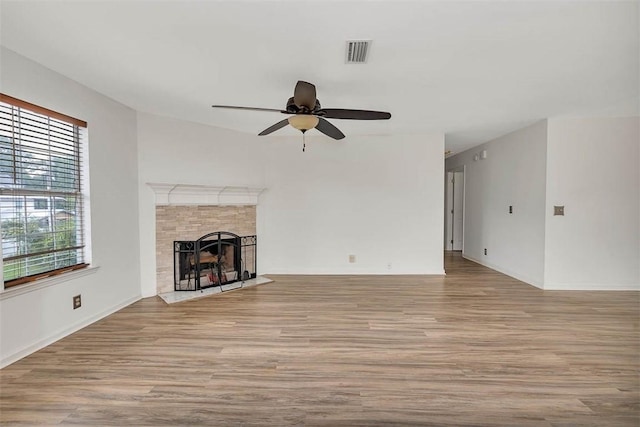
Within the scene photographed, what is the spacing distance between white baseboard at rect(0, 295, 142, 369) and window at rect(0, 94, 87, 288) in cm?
55

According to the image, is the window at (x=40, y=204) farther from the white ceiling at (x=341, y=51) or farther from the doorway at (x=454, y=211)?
the doorway at (x=454, y=211)

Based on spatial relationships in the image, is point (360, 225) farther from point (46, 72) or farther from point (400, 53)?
point (46, 72)

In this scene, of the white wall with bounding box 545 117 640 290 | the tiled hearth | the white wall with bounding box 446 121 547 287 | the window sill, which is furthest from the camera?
the white wall with bounding box 446 121 547 287

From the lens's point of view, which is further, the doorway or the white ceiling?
the doorway

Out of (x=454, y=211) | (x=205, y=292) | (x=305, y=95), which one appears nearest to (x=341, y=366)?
(x=305, y=95)

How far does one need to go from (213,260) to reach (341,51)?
11.2 feet

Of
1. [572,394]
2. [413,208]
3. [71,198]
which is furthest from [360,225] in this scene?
[71,198]

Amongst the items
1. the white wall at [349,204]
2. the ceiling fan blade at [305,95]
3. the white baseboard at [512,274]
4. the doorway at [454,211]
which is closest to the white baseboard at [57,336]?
the white wall at [349,204]

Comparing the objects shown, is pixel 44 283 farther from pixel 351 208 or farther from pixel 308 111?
pixel 351 208

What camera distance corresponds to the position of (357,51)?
2305 millimetres

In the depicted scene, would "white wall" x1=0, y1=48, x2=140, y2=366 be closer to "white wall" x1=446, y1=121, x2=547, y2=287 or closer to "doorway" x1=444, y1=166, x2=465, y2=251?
"white wall" x1=446, y1=121, x2=547, y2=287

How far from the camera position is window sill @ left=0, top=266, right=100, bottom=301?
2322 millimetres

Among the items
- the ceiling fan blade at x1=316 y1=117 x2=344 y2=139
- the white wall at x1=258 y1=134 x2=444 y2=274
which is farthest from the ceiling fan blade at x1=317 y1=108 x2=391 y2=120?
the white wall at x1=258 y1=134 x2=444 y2=274

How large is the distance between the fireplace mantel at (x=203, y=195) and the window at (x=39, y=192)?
1.02 m
